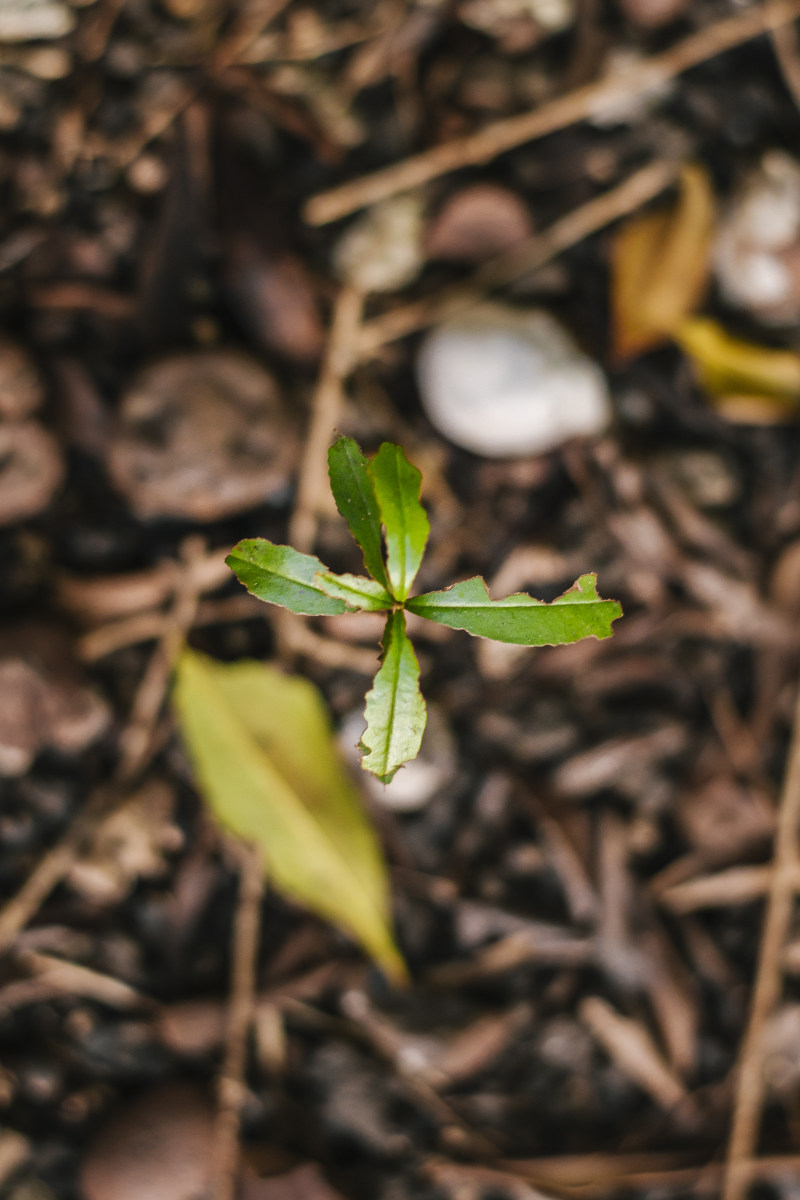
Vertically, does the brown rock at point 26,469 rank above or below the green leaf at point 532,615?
above

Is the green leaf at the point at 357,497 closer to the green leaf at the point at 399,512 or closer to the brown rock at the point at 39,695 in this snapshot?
the green leaf at the point at 399,512

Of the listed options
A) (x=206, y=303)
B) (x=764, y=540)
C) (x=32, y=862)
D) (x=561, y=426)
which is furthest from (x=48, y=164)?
(x=764, y=540)

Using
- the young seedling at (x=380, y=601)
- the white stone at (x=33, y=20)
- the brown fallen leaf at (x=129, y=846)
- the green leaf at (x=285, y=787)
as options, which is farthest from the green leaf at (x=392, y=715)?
the white stone at (x=33, y=20)

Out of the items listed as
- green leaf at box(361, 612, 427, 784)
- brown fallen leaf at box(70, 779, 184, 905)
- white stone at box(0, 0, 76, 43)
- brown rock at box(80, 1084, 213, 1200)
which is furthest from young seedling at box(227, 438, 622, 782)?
white stone at box(0, 0, 76, 43)

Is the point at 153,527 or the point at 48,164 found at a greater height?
the point at 48,164

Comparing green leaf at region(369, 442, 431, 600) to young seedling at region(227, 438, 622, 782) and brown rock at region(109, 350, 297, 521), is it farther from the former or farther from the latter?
brown rock at region(109, 350, 297, 521)

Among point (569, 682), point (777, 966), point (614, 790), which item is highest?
point (569, 682)

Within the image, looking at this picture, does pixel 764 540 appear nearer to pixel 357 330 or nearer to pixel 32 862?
pixel 357 330

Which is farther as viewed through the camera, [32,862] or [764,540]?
[764,540]
